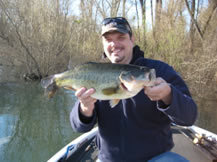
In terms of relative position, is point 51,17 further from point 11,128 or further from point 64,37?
point 11,128

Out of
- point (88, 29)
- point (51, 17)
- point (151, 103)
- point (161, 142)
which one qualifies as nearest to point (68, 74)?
point (151, 103)

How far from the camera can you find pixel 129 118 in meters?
1.93

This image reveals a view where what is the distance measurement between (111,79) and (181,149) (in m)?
2.12

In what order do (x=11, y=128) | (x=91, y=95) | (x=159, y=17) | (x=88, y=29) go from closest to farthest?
(x=91, y=95) < (x=11, y=128) < (x=159, y=17) < (x=88, y=29)

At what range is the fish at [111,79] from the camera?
146cm

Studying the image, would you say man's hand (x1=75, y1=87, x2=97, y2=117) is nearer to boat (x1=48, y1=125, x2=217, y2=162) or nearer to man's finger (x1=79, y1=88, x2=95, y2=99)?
man's finger (x1=79, y1=88, x2=95, y2=99)

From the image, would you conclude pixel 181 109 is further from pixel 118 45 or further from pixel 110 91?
pixel 118 45

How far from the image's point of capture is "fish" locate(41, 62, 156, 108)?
1.46 meters

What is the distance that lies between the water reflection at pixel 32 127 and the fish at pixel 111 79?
3.23 m

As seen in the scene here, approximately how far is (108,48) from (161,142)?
3.84 feet

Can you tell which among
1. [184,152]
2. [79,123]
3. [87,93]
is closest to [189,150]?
[184,152]

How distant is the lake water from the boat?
155 centimetres

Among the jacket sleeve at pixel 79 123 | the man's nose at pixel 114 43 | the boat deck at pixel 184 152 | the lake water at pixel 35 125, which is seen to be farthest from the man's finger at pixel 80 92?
the lake water at pixel 35 125

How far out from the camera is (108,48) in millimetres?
2170
